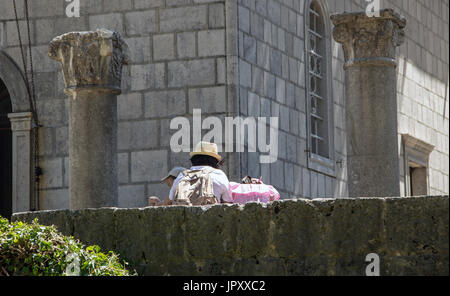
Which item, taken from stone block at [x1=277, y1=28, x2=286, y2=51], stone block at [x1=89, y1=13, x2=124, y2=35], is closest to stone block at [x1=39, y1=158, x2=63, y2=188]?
stone block at [x1=89, y1=13, x2=124, y2=35]

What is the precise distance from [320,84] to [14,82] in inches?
178

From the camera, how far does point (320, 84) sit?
1723 centimetres

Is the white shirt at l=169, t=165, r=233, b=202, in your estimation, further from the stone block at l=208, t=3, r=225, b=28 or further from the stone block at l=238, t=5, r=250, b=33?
the stone block at l=238, t=5, r=250, b=33

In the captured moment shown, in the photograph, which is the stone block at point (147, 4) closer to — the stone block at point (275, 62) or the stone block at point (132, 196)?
the stone block at point (275, 62)

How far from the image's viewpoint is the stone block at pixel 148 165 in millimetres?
14289

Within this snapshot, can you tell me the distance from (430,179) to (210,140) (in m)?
8.25

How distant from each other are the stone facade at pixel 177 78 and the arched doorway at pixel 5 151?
1.22 ft

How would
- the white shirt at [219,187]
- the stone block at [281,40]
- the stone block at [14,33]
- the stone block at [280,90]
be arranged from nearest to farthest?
the white shirt at [219,187] < the stone block at [14,33] < the stone block at [280,90] < the stone block at [281,40]

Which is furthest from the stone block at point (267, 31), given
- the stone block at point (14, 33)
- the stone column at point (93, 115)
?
the stone column at point (93, 115)

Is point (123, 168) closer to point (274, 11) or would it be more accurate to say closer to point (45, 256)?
point (274, 11)

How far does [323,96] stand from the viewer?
56.4ft

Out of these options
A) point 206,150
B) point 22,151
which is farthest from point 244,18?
point 206,150
